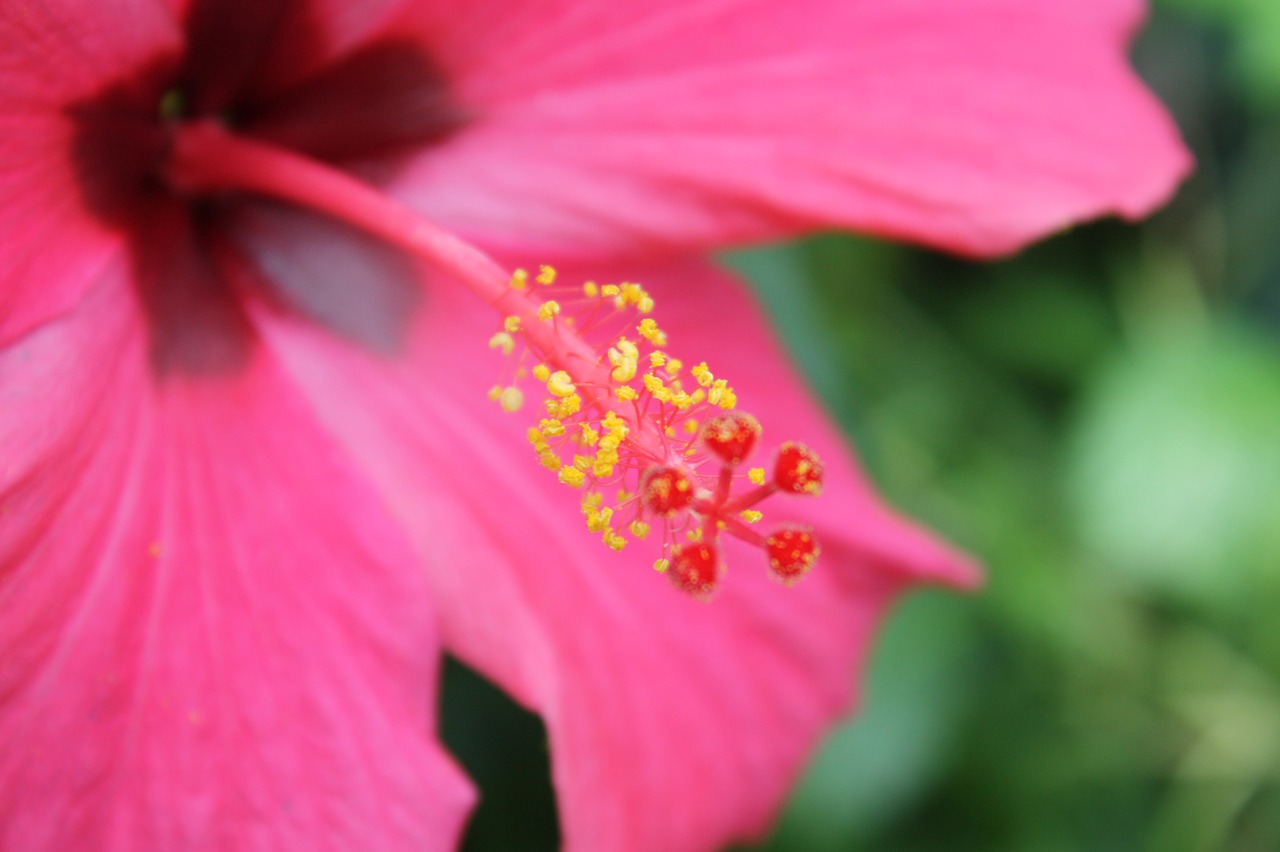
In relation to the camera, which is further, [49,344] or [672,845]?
[672,845]

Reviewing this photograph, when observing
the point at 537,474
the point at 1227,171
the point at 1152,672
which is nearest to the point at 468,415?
the point at 537,474

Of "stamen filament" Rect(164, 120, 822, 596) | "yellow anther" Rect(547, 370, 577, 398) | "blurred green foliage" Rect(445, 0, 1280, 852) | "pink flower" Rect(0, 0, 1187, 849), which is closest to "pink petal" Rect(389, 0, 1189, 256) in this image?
"pink flower" Rect(0, 0, 1187, 849)

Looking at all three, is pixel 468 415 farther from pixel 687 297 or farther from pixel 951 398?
pixel 951 398

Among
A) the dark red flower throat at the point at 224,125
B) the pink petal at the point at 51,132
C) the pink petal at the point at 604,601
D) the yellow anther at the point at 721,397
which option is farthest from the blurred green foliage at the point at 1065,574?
the pink petal at the point at 51,132

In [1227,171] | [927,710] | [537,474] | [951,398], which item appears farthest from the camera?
[1227,171]

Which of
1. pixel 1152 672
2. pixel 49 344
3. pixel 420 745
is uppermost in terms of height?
pixel 49 344

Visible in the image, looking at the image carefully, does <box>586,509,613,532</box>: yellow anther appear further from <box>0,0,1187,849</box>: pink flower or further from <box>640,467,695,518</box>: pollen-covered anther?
<box>0,0,1187,849</box>: pink flower
